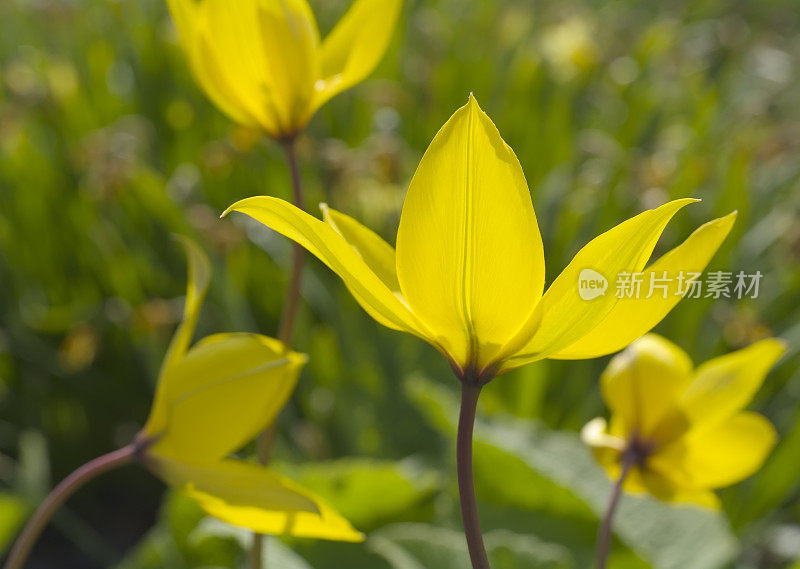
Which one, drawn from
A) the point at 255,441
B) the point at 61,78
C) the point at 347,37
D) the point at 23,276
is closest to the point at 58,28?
the point at 61,78

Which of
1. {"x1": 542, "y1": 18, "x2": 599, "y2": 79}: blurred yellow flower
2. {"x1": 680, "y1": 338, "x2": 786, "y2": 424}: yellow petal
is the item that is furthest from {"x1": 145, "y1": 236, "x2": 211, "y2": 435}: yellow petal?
{"x1": 542, "y1": 18, "x2": 599, "y2": 79}: blurred yellow flower

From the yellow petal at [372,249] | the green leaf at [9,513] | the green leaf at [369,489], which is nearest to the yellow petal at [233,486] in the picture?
the yellow petal at [372,249]

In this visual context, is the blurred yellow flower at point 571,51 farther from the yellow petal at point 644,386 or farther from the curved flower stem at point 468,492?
the curved flower stem at point 468,492

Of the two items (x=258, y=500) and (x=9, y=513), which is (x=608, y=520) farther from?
(x=9, y=513)

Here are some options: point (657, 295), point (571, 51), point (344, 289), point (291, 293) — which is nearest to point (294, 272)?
point (291, 293)

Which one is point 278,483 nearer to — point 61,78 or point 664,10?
point 61,78
